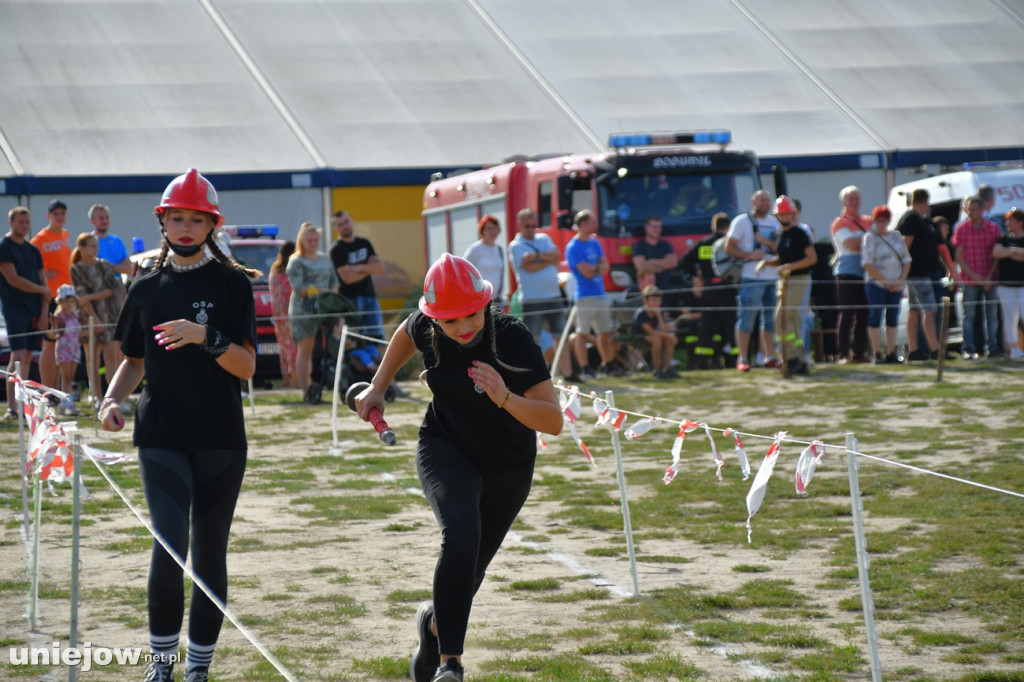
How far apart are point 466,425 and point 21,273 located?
945 centimetres

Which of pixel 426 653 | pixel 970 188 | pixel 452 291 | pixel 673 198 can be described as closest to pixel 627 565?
pixel 426 653

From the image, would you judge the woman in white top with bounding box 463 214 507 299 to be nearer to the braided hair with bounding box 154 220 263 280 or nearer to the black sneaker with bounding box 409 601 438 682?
the braided hair with bounding box 154 220 263 280

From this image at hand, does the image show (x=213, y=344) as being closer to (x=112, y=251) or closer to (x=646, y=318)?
(x=112, y=251)

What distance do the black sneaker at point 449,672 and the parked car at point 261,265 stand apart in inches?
458

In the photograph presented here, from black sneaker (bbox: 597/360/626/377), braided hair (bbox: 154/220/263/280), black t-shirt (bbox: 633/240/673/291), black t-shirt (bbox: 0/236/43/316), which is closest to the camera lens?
braided hair (bbox: 154/220/263/280)

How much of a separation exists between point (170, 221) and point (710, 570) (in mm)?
3363

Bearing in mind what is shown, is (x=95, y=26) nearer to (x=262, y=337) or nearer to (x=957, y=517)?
(x=262, y=337)

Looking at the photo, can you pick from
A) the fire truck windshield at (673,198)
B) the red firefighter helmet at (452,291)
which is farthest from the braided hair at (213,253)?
the fire truck windshield at (673,198)

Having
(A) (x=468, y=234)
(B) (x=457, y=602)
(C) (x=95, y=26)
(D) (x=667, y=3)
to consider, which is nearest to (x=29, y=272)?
(A) (x=468, y=234)

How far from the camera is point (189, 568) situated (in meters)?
4.88

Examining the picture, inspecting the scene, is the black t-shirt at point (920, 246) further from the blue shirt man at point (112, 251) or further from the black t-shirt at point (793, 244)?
the blue shirt man at point (112, 251)

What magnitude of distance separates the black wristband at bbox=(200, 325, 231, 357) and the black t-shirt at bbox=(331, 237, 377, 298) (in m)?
9.72

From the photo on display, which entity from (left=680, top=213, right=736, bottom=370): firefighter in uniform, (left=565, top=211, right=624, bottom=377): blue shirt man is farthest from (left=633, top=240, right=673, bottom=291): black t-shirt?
(left=565, top=211, right=624, bottom=377): blue shirt man

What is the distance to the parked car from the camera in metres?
16.5
